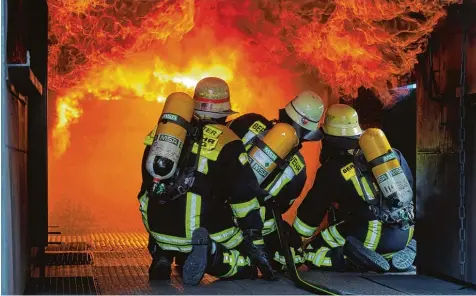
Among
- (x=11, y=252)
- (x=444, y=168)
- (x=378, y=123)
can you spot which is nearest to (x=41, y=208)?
(x=11, y=252)

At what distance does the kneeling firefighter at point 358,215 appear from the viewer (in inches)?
253

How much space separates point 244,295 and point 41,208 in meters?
2.03

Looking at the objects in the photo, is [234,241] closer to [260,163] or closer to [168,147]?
[260,163]

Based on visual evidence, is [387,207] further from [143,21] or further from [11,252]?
[143,21]

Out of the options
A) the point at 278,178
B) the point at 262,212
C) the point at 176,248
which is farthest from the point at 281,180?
the point at 176,248

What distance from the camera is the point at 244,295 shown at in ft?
17.5

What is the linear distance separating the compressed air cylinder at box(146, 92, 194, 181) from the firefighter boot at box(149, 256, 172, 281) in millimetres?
1020

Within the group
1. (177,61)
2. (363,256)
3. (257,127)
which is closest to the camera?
(363,256)

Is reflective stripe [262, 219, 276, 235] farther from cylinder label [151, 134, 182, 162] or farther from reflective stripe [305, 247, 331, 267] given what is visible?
cylinder label [151, 134, 182, 162]

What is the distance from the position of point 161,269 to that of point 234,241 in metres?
0.70

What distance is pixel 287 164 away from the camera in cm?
659

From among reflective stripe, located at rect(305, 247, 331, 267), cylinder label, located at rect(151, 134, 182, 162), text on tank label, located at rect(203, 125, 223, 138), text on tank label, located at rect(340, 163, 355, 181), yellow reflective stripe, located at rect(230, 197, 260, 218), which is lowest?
reflective stripe, located at rect(305, 247, 331, 267)

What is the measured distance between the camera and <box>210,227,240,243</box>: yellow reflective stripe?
6.07 metres

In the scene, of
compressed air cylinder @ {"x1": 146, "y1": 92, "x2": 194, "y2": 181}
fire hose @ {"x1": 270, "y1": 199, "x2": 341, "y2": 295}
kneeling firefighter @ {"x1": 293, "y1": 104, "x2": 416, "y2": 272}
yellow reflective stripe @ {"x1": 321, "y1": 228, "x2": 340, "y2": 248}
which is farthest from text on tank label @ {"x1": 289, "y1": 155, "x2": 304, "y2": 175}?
compressed air cylinder @ {"x1": 146, "y1": 92, "x2": 194, "y2": 181}
